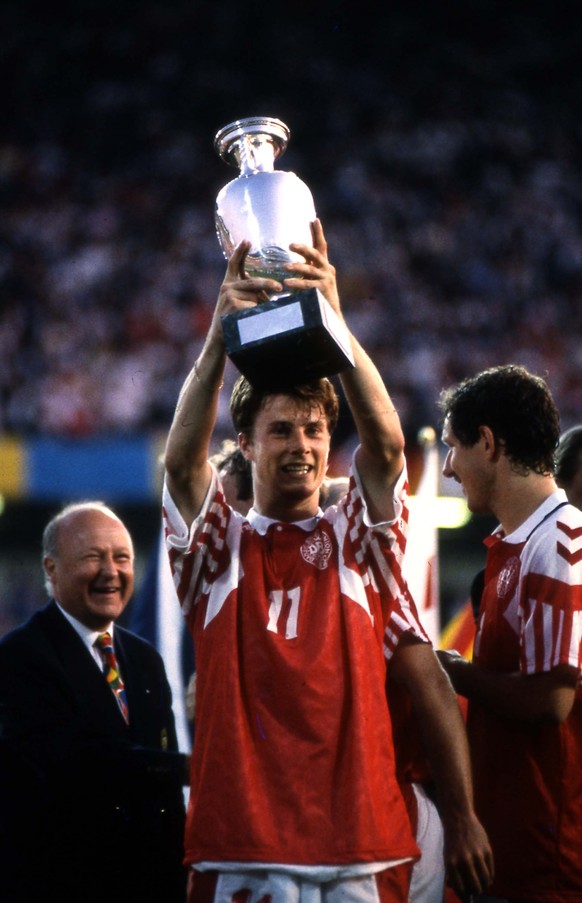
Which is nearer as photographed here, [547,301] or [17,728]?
[17,728]

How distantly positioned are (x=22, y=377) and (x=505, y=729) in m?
7.73

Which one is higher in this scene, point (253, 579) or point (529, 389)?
point (529, 389)

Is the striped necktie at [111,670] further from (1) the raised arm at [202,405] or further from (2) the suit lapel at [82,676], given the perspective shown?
(1) the raised arm at [202,405]

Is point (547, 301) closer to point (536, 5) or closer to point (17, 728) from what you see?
point (536, 5)

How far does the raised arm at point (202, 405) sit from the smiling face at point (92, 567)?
3.35ft

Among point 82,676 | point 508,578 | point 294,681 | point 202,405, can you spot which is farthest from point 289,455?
point 82,676

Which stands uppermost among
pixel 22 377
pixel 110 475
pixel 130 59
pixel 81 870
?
pixel 130 59

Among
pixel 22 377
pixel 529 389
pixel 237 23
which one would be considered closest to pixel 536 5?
pixel 237 23

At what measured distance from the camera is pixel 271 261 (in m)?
2.25

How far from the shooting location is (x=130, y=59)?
13227 millimetres

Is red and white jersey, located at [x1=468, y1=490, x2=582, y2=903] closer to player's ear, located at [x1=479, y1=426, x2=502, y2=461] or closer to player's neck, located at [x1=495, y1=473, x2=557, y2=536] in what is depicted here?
player's neck, located at [x1=495, y1=473, x2=557, y2=536]

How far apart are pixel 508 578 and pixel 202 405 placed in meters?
0.74

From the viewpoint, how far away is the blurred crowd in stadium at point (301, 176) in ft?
33.2

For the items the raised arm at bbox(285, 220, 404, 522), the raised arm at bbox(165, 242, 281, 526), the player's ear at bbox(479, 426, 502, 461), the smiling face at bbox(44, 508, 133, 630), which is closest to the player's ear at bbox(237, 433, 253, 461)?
the raised arm at bbox(165, 242, 281, 526)
